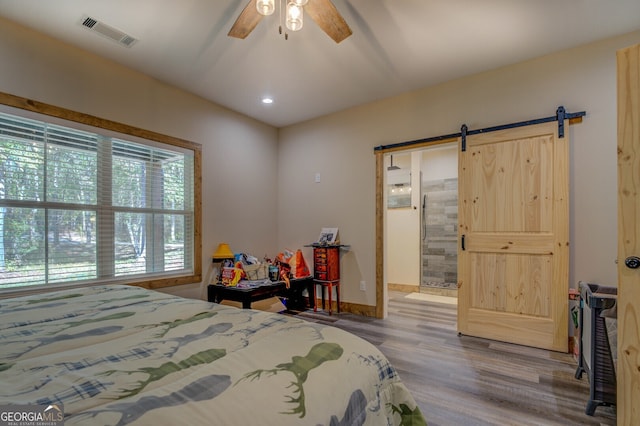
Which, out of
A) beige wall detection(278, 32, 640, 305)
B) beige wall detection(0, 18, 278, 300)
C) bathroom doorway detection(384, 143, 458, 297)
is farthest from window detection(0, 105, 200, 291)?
bathroom doorway detection(384, 143, 458, 297)

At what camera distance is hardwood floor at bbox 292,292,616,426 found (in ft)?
6.13

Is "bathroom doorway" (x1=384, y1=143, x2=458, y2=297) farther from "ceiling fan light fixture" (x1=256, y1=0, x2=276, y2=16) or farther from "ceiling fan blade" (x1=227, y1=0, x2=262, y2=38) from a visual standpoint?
"ceiling fan light fixture" (x1=256, y1=0, x2=276, y2=16)

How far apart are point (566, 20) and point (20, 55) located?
4190 millimetres

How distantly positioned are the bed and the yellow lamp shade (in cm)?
232

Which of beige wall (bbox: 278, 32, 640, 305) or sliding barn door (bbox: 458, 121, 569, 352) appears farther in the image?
sliding barn door (bbox: 458, 121, 569, 352)

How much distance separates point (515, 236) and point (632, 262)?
5.09ft

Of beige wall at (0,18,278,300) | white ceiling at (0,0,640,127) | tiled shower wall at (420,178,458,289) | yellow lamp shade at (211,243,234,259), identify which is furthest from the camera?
tiled shower wall at (420,178,458,289)

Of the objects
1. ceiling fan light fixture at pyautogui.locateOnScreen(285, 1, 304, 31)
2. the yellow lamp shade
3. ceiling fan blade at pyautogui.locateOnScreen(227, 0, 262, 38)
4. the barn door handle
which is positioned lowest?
the yellow lamp shade

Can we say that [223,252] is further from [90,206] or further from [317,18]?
[317,18]

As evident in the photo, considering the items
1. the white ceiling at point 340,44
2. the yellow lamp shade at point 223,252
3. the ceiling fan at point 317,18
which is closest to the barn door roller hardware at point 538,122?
the white ceiling at point 340,44

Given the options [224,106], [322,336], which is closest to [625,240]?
[322,336]

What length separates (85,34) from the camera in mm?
2514

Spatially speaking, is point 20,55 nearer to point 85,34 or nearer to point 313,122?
point 85,34

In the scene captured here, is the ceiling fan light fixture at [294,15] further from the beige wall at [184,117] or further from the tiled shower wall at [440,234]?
the tiled shower wall at [440,234]
